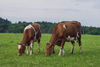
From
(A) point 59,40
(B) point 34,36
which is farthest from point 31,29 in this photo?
(A) point 59,40

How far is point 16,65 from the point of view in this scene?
23.0ft

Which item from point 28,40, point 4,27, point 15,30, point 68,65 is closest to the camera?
point 68,65

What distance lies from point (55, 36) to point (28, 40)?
2112 mm

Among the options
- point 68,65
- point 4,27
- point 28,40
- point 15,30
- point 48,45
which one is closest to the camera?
point 68,65

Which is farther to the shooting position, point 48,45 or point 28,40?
point 28,40

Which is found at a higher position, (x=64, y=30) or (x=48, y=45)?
(x=64, y=30)

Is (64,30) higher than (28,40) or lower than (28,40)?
Result: higher

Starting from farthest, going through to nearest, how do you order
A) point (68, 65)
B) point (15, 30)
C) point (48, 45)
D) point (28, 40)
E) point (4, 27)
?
point (4, 27)
point (15, 30)
point (28, 40)
point (48, 45)
point (68, 65)

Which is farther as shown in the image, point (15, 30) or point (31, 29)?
point (15, 30)

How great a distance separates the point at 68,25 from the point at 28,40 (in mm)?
3368

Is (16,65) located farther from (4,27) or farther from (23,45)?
(4,27)

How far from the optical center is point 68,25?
398 inches

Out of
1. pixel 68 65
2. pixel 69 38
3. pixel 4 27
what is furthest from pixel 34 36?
pixel 4 27

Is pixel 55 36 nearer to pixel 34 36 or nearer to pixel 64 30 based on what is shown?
pixel 64 30
